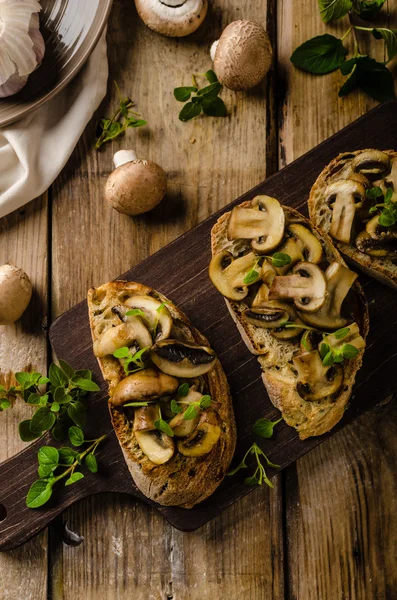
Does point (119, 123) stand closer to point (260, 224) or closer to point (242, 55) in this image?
point (242, 55)

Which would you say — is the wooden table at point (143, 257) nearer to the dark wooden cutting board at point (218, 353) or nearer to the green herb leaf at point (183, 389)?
the dark wooden cutting board at point (218, 353)

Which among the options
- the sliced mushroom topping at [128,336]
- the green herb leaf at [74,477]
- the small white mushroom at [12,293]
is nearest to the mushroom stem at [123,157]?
the small white mushroom at [12,293]

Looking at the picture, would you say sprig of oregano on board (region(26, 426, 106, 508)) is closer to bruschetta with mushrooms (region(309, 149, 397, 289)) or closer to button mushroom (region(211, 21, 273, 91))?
bruschetta with mushrooms (region(309, 149, 397, 289))

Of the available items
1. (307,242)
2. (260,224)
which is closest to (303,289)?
(307,242)

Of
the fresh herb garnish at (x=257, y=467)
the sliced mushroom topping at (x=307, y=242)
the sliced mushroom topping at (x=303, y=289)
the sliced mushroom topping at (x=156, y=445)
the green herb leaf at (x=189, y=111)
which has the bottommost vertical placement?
the fresh herb garnish at (x=257, y=467)

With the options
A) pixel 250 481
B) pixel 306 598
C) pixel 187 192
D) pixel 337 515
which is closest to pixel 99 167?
pixel 187 192

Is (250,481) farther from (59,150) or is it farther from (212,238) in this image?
(59,150)

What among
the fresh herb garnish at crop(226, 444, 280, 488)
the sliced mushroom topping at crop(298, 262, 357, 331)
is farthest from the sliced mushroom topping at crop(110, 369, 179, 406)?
the sliced mushroom topping at crop(298, 262, 357, 331)
